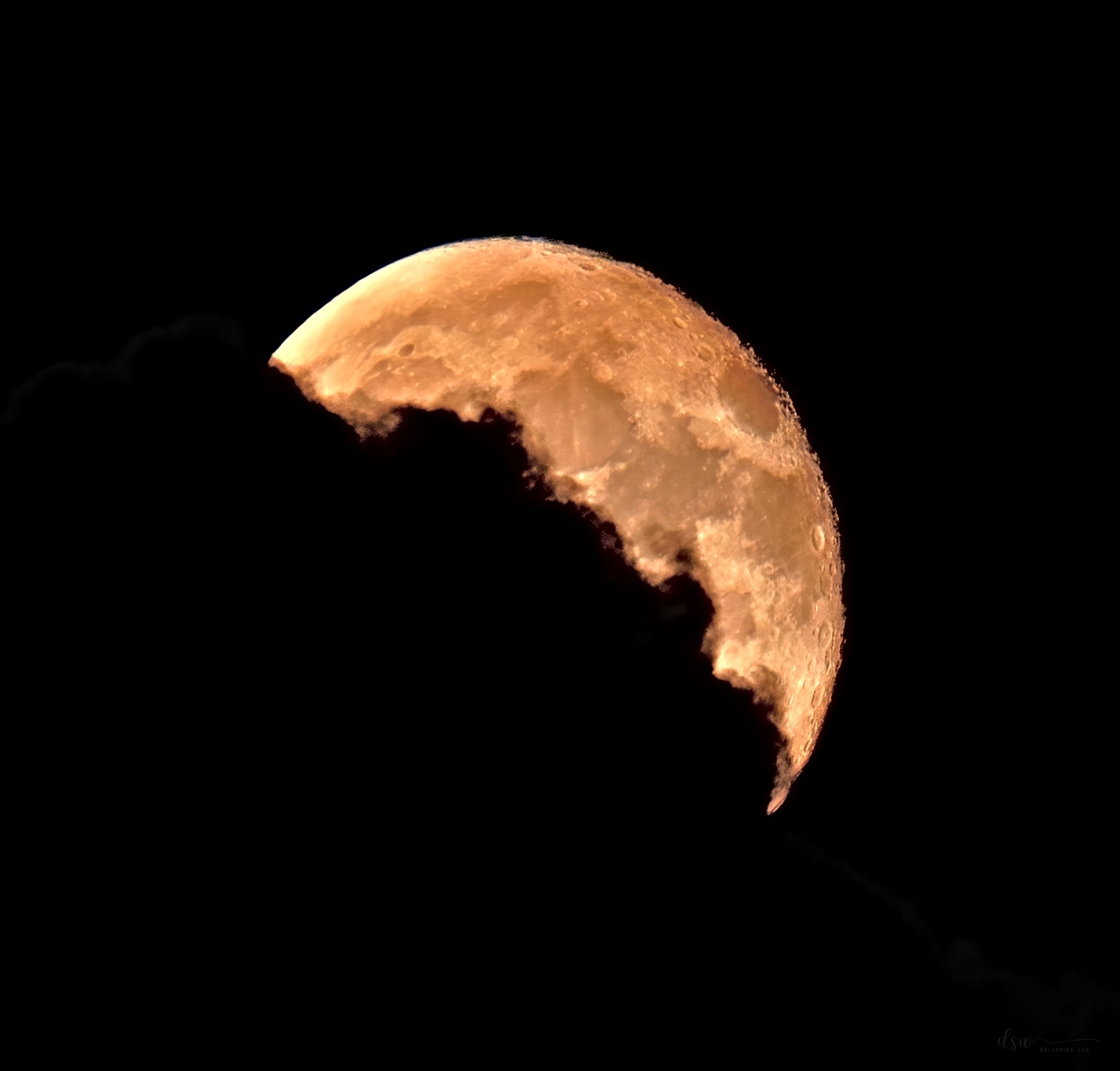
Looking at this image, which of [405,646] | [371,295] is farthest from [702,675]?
[371,295]

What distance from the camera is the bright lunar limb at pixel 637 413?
2.99 metres

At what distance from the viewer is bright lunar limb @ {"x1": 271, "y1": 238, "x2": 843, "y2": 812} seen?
9.81ft

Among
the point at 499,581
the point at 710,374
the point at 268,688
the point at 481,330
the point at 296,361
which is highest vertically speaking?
the point at 710,374

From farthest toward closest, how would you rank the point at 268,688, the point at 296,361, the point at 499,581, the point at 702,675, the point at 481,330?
1. the point at 296,361
2. the point at 481,330
3. the point at 702,675
4. the point at 499,581
5. the point at 268,688

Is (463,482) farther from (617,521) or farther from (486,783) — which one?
(486,783)

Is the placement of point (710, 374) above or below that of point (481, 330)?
A: above

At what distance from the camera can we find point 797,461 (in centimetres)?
348

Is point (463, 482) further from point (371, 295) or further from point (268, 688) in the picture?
point (371, 295)

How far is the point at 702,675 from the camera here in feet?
9.55

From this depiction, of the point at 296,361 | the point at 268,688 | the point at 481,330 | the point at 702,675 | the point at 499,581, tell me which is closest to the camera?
the point at 268,688

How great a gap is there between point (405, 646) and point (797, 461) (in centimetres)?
→ 179

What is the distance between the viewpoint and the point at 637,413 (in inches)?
120

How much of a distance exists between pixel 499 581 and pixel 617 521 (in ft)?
1.58

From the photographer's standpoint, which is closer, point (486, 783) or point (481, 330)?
point (486, 783)
